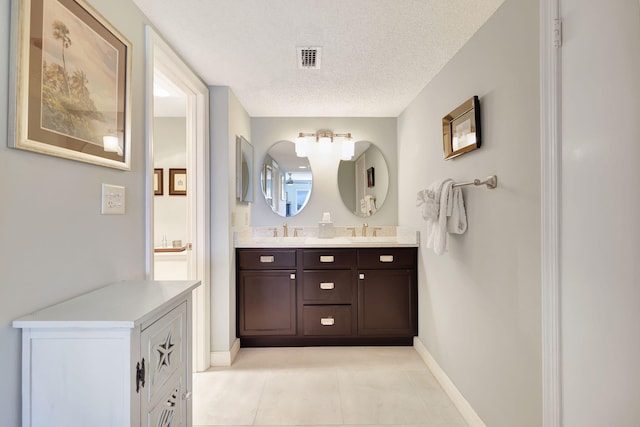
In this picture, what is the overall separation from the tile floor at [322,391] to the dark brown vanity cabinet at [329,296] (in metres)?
0.17

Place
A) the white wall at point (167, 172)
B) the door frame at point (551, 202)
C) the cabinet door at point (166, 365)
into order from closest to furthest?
the cabinet door at point (166, 365)
the door frame at point (551, 202)
the white wall at point (167, 172)

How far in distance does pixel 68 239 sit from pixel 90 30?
79 centimetres

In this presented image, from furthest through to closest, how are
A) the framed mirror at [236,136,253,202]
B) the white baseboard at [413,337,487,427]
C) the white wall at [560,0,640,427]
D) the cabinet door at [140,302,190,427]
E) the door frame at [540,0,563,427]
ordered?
the framed mirror at [236,136,253,202] < the white baseboard at [413,337,487,427] < the door frame at [540,0,563,427] < the cabinet door at [140,302,190,427] < the white wall at [560,0,640,427]

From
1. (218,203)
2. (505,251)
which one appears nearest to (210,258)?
(218,203)

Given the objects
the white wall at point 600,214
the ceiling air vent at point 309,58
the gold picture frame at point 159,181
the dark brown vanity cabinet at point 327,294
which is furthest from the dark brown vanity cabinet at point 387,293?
the gold picture frame at point 159,181

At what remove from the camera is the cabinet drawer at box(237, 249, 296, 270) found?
9.34 feet

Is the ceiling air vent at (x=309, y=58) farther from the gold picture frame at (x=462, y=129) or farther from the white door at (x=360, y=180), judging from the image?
the white door at (x=360, y=180)

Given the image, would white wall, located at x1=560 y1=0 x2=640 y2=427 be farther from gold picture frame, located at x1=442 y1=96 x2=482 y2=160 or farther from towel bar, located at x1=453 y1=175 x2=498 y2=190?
gold picture frame, located at x1=442 y1=96 x2=482 y2=160

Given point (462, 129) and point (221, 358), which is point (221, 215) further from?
point (462, 129)

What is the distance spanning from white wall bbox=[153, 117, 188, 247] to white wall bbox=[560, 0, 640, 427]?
343cm

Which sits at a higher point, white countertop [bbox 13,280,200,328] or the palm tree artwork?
the palm tree artwork

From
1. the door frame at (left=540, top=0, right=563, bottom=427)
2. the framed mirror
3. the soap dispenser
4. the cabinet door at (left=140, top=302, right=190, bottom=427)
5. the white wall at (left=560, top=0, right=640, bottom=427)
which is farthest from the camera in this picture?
the soap dispenser

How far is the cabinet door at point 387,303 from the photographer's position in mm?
2902

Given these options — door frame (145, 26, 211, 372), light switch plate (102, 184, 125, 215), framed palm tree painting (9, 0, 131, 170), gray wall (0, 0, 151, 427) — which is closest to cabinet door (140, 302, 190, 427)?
gray wall (0, 0, 151, 427)
